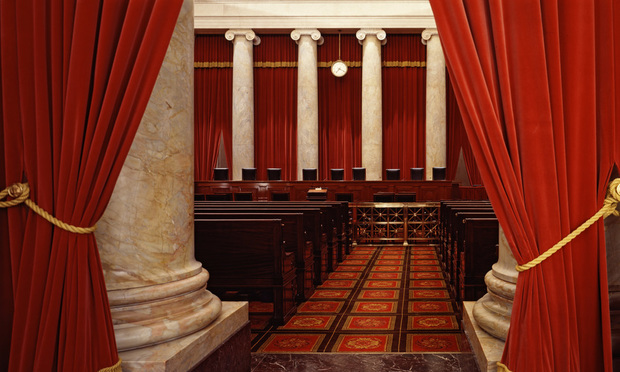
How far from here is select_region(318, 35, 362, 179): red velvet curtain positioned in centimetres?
1309

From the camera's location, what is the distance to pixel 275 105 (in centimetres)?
1313

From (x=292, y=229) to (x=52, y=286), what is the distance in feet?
8.65

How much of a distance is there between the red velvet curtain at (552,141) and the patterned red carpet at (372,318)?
669 mm

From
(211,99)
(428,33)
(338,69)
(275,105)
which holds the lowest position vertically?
(275,105)

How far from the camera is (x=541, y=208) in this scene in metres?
1.62

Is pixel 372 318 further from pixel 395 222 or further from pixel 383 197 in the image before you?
pixel 383 197

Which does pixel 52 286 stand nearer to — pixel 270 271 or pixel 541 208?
pixel 541 208

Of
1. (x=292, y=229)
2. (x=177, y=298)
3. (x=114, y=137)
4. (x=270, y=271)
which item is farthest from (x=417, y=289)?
(x=114, y=137)

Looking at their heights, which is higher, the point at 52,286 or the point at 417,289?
the point at 52,286

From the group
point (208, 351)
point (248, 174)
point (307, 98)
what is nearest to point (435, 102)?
point (307, 98)

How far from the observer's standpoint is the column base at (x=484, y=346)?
1.76 metres

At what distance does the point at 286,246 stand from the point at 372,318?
3.21 feet

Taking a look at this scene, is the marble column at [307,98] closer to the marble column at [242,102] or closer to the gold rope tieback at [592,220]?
the marble column at [242,102]

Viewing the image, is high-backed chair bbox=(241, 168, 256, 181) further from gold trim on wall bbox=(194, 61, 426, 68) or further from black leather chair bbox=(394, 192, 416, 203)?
black leather chair bbox=(394, 192, 416, 203)
